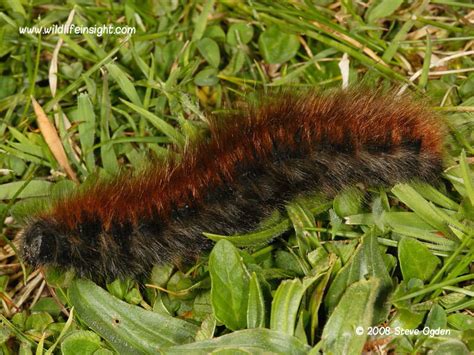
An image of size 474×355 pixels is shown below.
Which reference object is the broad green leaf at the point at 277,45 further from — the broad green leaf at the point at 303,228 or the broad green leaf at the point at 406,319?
the broad green leaf at the point at 406,319

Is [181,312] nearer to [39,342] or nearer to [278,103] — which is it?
[39,342]

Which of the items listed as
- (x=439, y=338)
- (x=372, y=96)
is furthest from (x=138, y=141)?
(x=439, y=338)

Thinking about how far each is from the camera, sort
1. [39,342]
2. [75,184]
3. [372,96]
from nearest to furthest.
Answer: [39,342], [372,96], [75,184]

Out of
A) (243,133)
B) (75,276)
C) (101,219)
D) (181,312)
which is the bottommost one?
(181,312)

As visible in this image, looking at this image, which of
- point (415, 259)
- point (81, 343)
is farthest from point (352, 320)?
point (81, 343)

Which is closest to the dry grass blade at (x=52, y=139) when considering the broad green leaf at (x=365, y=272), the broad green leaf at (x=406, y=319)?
the broad green leaf at (x=365, y=272)

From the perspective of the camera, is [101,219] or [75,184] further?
[75,184]

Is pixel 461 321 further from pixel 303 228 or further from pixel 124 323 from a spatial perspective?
pixel 124 323
